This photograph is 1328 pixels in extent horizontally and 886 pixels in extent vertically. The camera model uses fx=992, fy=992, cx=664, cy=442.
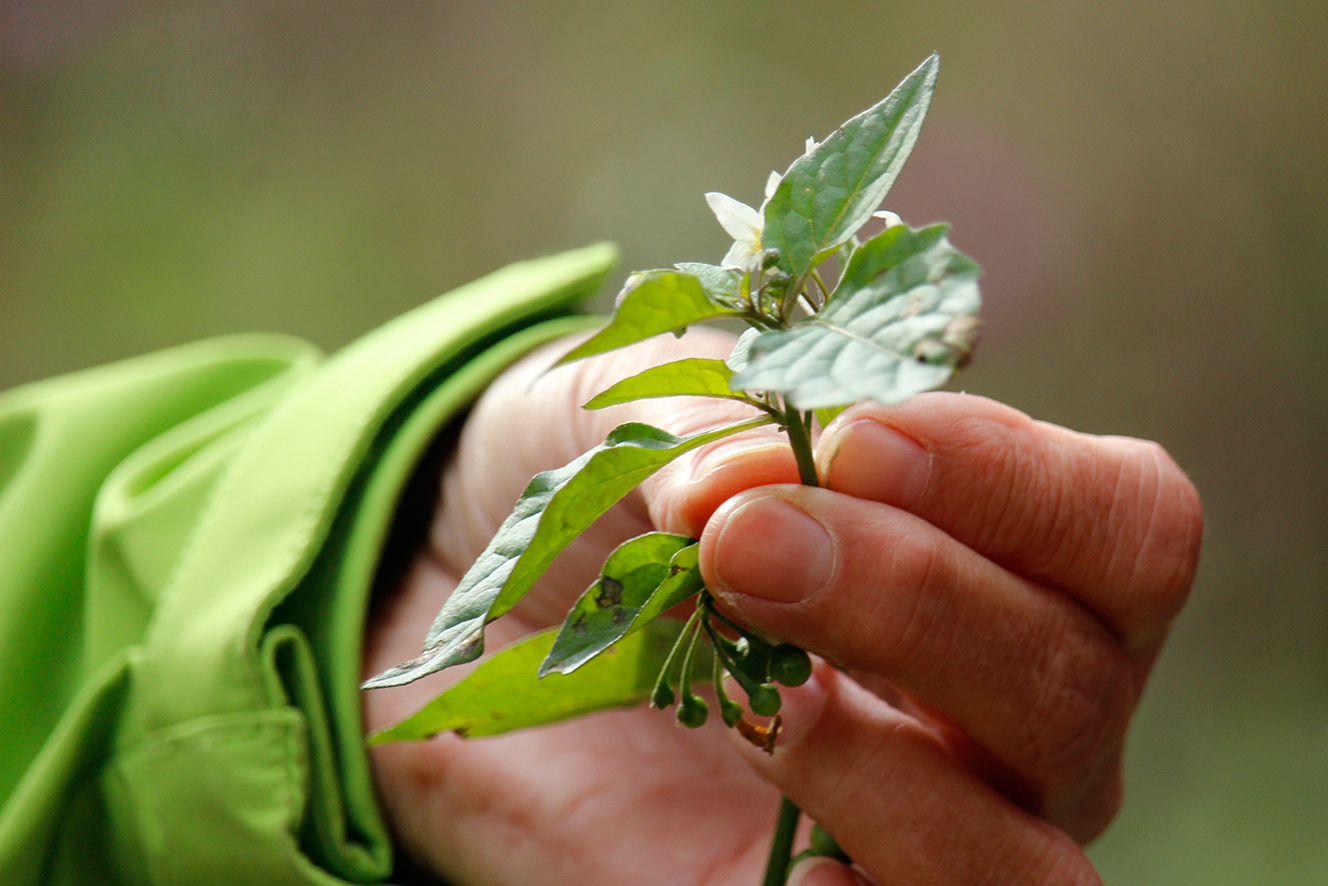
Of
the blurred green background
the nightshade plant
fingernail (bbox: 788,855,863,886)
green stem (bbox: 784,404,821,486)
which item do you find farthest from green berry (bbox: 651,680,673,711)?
the blurred green background

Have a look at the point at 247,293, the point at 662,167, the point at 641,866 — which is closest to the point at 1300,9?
the point at 662,167

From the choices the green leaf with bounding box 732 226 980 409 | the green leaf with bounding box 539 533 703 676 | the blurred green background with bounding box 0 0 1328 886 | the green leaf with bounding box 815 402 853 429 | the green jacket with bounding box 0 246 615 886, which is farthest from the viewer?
the blurred green background with bounding box 0 0 1328 886

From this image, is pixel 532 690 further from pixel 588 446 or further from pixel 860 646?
pixel 588 446

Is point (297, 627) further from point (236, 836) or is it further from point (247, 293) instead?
point (247, 293)

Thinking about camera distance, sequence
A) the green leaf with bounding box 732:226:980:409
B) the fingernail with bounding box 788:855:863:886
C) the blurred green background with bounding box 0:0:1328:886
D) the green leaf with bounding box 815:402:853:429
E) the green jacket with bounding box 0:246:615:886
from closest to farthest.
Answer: the green leaf with bounding box 732:226:980:409 < the green leaf with bounding box 815:402:853:429 < the fingernail with bounding box 788:855:863:886 < the green jacket with bounding box 0:246:615:886 < the blurred green background with bounding box 0:0:1328:886

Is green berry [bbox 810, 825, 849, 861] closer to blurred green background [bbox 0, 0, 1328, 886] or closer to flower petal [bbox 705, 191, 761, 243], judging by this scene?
flower petal [bbox 705, 191, 761, 243]

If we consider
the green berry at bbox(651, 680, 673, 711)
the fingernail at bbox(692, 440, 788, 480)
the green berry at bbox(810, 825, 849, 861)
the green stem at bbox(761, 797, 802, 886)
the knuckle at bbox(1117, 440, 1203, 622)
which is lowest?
the green berry at bbox(810, 825, 849, 861)

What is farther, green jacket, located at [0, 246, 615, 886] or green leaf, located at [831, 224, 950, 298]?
green jacket, located at [0, 246, 615, 886]

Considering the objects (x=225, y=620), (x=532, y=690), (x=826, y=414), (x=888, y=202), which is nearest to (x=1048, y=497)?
(x=826, y=414)
